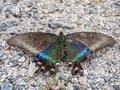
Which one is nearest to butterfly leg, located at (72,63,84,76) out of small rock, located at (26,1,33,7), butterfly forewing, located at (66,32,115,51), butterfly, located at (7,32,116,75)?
butterfly, located at (7,32,116,75)

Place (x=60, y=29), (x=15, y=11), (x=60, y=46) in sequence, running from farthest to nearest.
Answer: (x=15, y=11), (x=60, y=29), (x=60, y=46)

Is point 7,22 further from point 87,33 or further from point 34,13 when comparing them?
point 87,33

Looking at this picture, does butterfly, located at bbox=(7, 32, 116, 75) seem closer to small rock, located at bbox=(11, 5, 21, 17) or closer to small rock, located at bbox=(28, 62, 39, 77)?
small rock, located at bbox=(28, 62, 39, 77)

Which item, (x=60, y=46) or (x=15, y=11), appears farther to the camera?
(x=15, y=11)

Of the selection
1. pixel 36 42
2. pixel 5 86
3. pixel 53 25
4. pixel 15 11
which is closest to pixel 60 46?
pixel 36 42

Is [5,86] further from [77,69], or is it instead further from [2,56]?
[77,69]

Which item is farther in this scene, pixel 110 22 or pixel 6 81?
pixel 110 22

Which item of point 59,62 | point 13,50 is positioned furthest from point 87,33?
point 13,50
